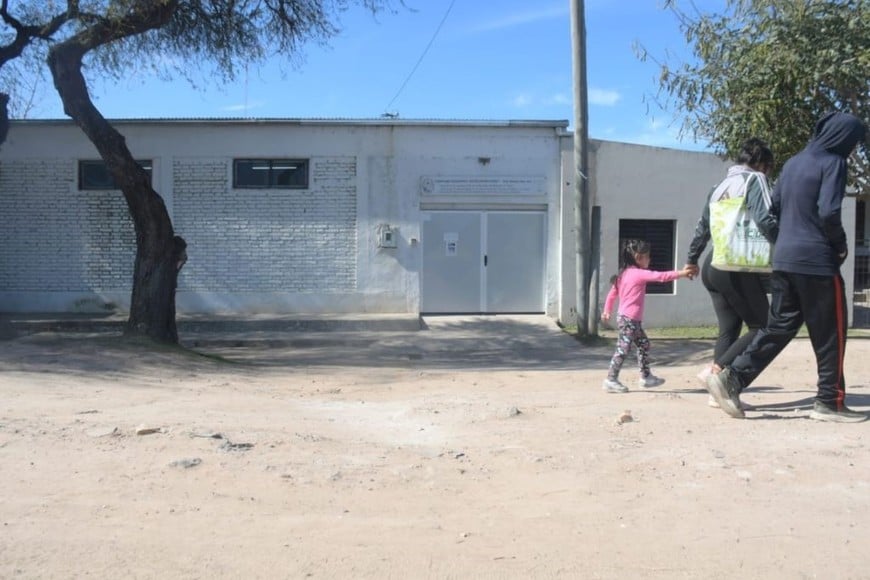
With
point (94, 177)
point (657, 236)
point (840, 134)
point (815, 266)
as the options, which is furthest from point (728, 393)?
point (94, 177)

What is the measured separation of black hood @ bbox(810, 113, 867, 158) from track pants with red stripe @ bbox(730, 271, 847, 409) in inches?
34.2

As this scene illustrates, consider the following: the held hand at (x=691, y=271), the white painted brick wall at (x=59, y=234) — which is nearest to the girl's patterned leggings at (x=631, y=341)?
the held hand at (x=691, y=271)

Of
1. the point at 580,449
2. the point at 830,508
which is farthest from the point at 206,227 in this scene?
the point at 830,508

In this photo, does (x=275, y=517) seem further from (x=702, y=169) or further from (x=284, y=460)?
(x=702, y=169)

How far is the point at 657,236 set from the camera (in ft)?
51.2

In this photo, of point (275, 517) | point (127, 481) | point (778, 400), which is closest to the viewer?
point (275, 517)

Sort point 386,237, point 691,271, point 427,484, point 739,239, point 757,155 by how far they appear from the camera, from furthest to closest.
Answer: point 386,237 < point 691,271 < point 757,155 < point 739,239 < point 427,484

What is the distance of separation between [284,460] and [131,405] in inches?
90.6

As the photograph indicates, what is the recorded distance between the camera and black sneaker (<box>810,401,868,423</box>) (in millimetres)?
5668

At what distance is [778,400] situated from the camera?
21.5ft

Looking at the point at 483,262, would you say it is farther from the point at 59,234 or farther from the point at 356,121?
the point at 59,234

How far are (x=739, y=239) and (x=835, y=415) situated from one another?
4.67ft

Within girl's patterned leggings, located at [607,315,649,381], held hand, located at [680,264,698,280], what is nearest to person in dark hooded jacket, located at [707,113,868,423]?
held hand, located at [680,264,698,280]

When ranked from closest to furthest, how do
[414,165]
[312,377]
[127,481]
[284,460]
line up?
[127,481] → [284,460] → [312,377] → [414,165]
